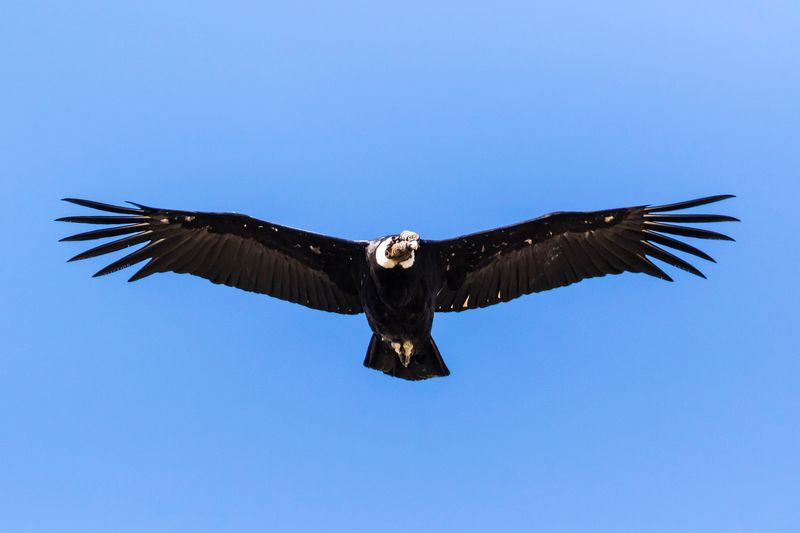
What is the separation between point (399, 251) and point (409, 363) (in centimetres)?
195

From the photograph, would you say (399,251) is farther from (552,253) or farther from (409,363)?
(552,253)

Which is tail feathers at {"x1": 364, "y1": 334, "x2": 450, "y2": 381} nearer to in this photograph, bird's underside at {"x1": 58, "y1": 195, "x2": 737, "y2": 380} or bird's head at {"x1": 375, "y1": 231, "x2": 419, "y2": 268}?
bird's underside at {"x1": 58, "y1": 195, "x2": 737, "y2": 380}

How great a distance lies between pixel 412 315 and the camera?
560 inches

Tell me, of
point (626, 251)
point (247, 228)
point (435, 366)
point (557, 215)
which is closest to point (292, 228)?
point (247, 228)

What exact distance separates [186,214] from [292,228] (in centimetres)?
153

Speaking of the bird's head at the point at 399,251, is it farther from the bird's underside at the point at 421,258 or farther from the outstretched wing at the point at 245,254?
the outstretched wing at the point at 245,254

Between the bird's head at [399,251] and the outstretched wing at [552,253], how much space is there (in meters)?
1.01

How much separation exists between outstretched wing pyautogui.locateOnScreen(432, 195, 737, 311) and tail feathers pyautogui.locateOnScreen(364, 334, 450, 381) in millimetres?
963

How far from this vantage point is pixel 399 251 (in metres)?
13.8

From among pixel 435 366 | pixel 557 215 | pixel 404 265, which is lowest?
pixel 435 366

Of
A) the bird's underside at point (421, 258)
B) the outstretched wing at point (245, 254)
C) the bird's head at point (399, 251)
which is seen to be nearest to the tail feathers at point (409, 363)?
the bird's underside at point (421, 258)

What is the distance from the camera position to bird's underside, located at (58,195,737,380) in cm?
1459

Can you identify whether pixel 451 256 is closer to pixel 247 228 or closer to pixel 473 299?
pixel 473 299

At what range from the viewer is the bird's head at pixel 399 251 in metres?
13.8
